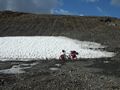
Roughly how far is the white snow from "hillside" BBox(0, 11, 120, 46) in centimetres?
371

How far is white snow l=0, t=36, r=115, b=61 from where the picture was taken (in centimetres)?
2570

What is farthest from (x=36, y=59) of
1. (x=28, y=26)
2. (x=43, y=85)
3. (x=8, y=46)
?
(x=28, y=26)

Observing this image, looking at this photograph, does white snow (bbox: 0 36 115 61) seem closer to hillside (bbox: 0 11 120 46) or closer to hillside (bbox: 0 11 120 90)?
hillside (bbox: 0 11 120 90)

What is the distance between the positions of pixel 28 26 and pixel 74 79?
106 feet

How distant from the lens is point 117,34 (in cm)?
3909

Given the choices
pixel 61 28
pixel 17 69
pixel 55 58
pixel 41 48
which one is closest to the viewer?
pixel 17 69

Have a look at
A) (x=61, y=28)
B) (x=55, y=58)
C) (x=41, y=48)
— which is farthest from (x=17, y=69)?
(x=61, y=28)

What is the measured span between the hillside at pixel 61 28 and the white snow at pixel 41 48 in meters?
3.71

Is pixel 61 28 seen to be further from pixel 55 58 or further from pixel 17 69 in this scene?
pixel 17 69

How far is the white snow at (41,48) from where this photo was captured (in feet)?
84.3

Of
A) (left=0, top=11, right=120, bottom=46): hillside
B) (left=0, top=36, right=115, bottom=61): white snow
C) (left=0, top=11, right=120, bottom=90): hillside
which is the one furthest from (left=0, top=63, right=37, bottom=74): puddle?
(left=0, top=11, right=120, bottom=46): hillside

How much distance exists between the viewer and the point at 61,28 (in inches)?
1793

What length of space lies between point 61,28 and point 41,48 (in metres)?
16.8

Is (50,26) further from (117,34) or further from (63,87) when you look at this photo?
(63,87)
